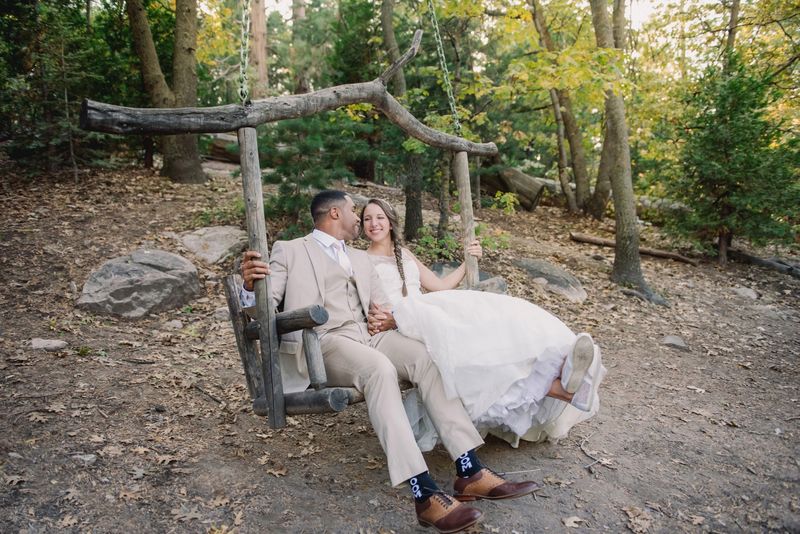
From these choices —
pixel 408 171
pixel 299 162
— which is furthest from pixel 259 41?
pixel 299 162

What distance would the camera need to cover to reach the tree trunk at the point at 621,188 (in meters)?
8.20

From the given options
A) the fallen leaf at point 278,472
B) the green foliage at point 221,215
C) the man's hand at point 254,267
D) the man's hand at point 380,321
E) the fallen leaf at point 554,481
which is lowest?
the fallen leaf at point 554,481

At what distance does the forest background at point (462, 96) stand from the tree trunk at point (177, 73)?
0.08 ft

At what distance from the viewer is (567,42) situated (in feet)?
48.8

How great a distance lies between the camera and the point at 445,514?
2.73 meters

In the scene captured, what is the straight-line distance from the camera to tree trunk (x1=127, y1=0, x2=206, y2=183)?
9.23 metres

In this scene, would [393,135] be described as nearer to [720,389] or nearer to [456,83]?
[456,83]

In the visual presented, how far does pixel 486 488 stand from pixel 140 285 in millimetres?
4568

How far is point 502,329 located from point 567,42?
553 inches

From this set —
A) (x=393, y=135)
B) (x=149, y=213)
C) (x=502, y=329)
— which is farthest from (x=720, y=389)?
(x=149, y=213)

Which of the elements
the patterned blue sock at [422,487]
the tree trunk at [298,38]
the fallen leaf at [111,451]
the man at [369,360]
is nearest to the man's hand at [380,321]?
the man at [369,360]

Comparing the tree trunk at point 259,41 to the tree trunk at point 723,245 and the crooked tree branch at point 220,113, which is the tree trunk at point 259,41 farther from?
the crooked tree branch at point 220,113

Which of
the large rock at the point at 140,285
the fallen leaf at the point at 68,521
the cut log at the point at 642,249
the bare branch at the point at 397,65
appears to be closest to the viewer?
the fallen leaf at the point at 68,521

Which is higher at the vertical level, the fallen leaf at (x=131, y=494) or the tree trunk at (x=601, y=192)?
the tree trunk at (x=601, y=192)
